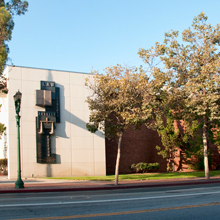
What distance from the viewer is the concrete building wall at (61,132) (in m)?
25.2

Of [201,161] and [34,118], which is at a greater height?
[34,118]

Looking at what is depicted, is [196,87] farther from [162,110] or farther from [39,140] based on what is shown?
[39,140]

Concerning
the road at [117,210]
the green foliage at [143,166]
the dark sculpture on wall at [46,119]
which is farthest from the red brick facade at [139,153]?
the road at [117,210]

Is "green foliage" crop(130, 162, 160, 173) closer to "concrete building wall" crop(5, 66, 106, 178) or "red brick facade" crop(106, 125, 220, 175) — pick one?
"red brick facade" crop(106, 125, 220, 175)

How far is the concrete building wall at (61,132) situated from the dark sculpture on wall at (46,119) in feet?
1.19

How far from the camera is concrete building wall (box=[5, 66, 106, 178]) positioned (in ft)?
82.6

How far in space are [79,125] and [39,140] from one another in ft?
12.3

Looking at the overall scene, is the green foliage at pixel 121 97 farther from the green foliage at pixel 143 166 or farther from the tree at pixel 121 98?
the green foliage at pixel 143 166

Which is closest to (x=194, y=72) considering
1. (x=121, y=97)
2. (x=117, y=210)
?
(x=121, y=97)

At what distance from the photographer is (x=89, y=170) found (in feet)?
90.6

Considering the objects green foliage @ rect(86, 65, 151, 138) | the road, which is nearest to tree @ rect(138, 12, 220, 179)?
green foliage @ rect(86, 65, 151, 138)

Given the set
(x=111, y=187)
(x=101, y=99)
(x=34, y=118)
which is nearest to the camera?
(x=111, y=187)

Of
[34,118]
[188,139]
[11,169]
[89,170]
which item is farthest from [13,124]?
[188,139]

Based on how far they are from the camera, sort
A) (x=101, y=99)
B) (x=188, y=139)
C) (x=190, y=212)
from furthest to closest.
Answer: (x=188, y=139), (x=101, y=99), (x=190, y=212)
